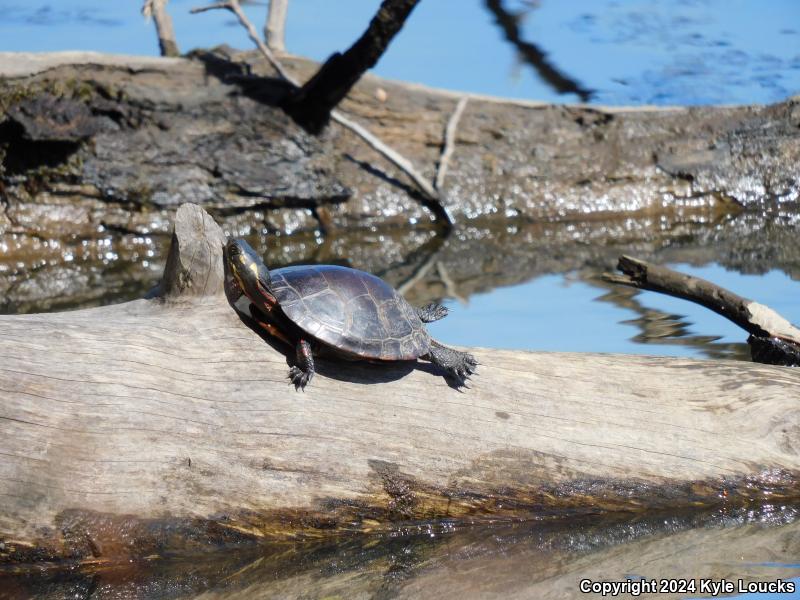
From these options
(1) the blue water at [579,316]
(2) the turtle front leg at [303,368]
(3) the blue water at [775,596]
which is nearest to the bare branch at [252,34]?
(1) the blue water at [579,316]

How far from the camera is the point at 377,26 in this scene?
7.98 meters

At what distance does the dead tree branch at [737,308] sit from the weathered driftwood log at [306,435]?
29cm

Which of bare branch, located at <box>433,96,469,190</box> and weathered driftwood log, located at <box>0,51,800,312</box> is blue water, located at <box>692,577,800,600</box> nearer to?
weathered driftwood log, located at <box>0,51,800,312</box>

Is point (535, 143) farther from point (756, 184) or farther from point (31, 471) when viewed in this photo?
point (31, 471)

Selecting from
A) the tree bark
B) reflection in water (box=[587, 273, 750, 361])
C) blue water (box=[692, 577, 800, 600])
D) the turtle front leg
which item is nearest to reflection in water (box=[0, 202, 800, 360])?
reflection in water (box=[587, 273, 750, 361])

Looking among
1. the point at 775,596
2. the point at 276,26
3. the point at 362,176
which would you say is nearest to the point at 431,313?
the point at 775,596

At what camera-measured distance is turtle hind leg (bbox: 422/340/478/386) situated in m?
3.56

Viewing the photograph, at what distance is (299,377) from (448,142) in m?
6.06

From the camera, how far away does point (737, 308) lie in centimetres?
423

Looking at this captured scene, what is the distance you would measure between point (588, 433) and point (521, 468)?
0.28m

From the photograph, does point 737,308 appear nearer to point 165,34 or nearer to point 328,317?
point 328,317

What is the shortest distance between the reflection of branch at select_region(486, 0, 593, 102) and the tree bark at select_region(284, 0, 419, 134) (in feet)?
11.7

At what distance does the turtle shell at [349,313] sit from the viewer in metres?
3.43

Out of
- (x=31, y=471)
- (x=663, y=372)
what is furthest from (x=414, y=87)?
(x=31, y=471)
